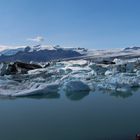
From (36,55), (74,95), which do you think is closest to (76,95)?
(74,95)

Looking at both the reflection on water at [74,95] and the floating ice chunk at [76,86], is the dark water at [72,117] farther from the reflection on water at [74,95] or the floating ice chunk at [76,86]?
the floating ice chunk at [76,86]

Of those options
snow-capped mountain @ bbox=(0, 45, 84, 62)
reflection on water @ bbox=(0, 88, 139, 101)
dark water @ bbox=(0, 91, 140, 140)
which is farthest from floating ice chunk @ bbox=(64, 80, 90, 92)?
snow-capped mountain @ bbox=(0, 45, 84, 62)

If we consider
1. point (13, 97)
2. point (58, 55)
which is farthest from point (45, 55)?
point (13, 97)

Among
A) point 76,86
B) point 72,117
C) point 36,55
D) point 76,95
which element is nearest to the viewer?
point 72,117

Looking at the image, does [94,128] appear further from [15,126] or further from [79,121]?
[15,126]

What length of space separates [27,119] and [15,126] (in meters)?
0.72

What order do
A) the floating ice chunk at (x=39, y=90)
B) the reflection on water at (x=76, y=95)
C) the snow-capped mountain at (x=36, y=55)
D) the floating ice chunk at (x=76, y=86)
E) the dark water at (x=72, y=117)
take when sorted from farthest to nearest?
the snow-capped mountain at (x=36, y=55)
the floating ice chunk at (x=76, y=86)
the floating ice chunk at (x=39, y=90)
the reflection on water at (x=76, y=95)
the dark water at (x=72, y=117)

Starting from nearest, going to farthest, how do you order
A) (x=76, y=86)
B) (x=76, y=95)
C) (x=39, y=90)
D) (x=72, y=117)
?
(x=72, y=117), (x=76, y=95), (x=39, y=90), (x=76, y=86)

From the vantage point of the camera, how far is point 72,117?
829 centimetres

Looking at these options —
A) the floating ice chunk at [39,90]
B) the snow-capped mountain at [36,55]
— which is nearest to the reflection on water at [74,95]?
the floating ice chunk at [39,90]

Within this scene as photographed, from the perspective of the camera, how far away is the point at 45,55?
457ft

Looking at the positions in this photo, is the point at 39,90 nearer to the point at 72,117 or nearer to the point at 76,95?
the point at 76,95

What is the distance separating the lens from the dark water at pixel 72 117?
21.7ft

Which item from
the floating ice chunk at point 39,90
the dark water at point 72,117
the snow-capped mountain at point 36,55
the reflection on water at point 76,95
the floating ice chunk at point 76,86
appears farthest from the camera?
the snow-capped mountain at point 36,55
